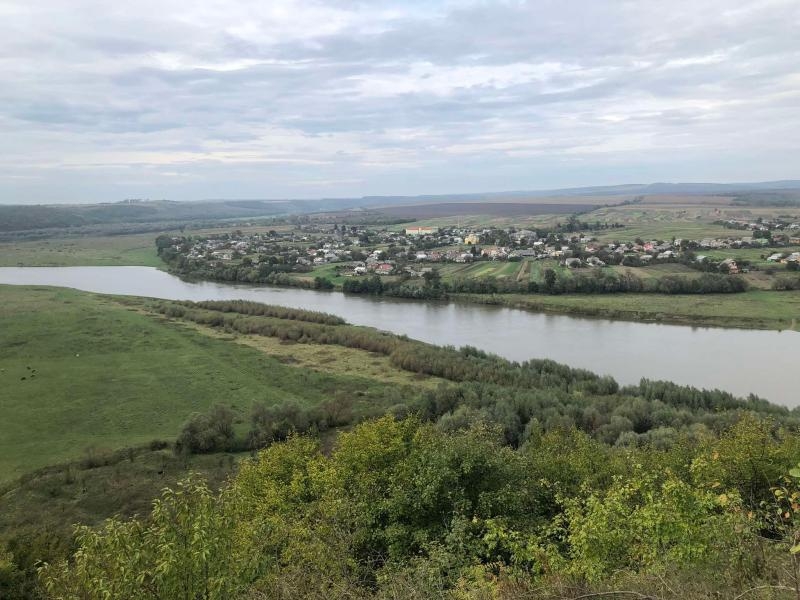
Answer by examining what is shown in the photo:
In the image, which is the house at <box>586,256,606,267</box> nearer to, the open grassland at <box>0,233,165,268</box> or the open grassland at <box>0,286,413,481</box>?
the open grassland at <box>0,286,413,481</box>

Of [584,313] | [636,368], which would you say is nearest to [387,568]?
[636,368]

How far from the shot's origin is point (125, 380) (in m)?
24.7

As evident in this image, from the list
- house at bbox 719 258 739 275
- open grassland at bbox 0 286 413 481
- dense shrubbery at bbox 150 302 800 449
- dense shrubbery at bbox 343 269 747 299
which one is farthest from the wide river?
house at bbox 719 258 739 275

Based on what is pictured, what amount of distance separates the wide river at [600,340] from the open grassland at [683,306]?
4.82ft

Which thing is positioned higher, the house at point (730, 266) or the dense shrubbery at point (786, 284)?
the house at point (730, 266)

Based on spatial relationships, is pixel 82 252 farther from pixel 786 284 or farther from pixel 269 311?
pixel 786 284

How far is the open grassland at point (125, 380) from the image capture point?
63.3ft

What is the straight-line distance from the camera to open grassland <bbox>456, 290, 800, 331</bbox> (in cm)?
3459

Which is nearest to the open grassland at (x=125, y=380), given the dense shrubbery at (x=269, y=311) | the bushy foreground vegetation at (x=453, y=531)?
the dense shrubbery at (x=269, y=311)

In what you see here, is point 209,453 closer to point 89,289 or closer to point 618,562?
point 618,562

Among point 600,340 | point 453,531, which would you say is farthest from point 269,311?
point 453,531

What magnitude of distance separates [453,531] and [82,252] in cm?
9233

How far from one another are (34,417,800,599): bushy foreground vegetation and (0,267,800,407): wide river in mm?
15933

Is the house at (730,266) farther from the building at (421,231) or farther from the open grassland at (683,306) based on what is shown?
the building at (421,231)
